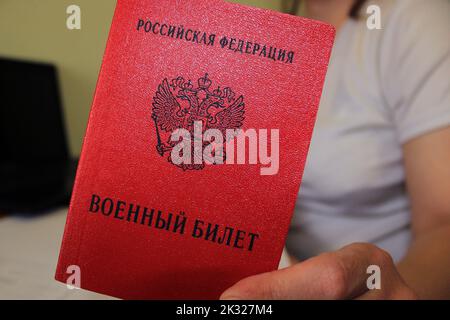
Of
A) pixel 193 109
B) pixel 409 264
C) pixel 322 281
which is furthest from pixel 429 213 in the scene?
pixel 193 109

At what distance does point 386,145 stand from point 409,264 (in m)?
0.32

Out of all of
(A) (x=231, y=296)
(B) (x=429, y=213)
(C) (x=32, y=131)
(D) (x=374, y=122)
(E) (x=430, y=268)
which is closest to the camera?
(A) (x=231, y=296)

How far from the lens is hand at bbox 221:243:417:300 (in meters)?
0.41

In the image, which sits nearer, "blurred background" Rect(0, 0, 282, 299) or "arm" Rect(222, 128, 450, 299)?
"arm" Rect(222, 128, 450, 299)

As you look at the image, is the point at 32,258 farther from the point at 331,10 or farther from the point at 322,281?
the point at 331,10

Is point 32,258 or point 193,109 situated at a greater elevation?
point 193,109

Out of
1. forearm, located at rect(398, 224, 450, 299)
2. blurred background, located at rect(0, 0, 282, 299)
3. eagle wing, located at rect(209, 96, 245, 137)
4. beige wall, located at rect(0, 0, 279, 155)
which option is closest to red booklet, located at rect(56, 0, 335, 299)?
eagle wing, located at rect(209, 96, 245, 137)

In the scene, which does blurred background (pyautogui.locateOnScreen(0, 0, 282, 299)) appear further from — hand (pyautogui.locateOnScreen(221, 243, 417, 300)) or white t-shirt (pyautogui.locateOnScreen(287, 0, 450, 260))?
hand (pyautogui.locateOnScreen(221, 243, 417, 300))

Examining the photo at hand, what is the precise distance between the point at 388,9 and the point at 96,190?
757mm

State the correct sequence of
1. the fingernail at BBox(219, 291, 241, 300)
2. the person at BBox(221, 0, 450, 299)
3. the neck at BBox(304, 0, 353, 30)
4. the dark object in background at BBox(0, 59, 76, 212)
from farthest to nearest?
the dark object in background at BBox(0, 59, 76, 212) < the neck at BBox(304, 0, 353, 30) < the person at BBox(221, 0, 450, 299) < the fingernail at BBox(219, 291, 241, 300)

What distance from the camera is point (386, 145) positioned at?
89cm

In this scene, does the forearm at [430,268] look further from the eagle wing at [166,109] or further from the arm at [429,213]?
the eagle wing at [166,109]

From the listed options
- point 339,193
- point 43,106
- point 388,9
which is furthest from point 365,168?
point 43,106

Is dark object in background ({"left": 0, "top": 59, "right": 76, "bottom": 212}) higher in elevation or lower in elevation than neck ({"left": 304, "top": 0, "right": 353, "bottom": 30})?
lower
